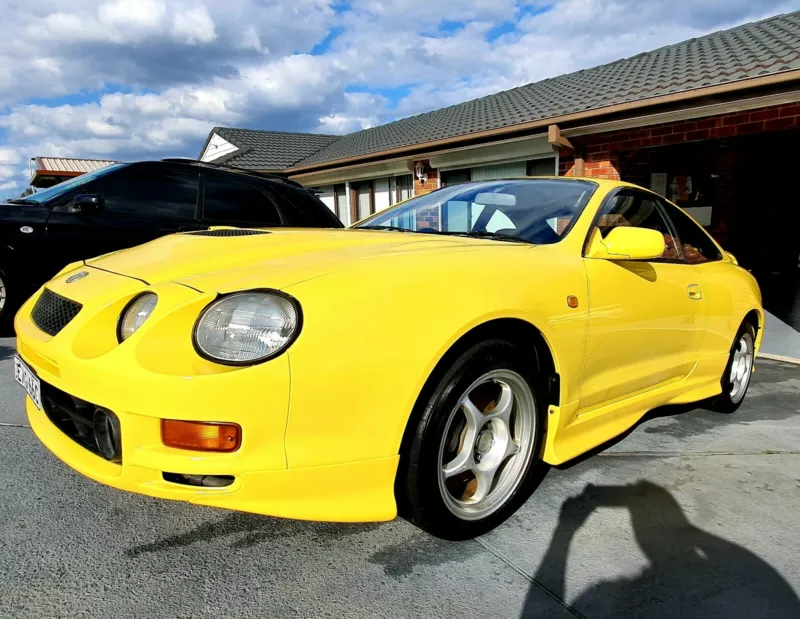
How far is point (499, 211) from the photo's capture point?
292 centimetres

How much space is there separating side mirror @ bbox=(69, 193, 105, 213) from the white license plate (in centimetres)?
294

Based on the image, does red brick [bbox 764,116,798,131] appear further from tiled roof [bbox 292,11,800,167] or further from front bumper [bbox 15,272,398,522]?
front bumper [bbox 15,272,398,522]

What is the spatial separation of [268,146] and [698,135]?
15688 mm

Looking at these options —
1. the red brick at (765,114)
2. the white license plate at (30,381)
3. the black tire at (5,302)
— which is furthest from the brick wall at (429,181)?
the white license plate at (30,381)

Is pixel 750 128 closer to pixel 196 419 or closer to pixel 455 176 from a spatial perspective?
pixel 455 176

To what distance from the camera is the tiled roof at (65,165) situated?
115 ft

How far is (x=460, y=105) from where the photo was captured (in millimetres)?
15906

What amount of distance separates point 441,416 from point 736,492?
1.60 meters

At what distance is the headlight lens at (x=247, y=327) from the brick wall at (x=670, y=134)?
6603 millimetres

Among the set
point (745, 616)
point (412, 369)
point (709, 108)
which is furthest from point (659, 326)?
point (709, 108)

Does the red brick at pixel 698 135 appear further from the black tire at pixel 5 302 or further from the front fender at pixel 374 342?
the black tire at pixel 5 302

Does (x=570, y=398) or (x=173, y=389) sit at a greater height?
(x=173, y=389)

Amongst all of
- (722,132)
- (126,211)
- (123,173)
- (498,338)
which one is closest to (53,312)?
(498,338)

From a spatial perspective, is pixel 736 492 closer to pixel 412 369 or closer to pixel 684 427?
pixel 684 427
